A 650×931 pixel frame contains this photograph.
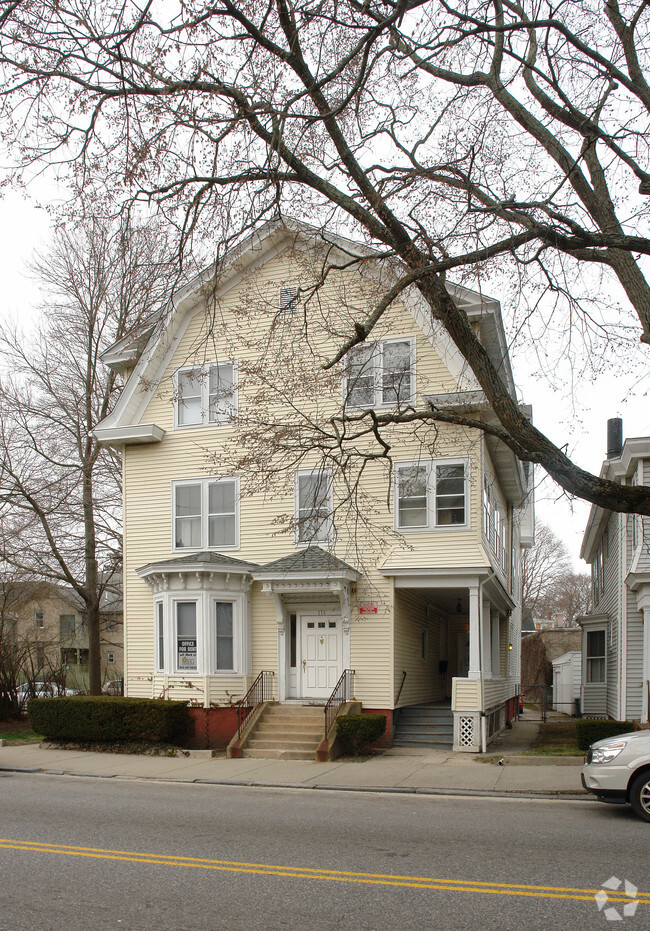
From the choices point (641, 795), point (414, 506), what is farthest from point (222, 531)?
point (641, 795)

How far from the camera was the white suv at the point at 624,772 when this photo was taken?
9.95 metres

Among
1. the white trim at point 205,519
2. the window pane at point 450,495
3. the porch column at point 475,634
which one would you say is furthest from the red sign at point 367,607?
the white trim at point 205,519

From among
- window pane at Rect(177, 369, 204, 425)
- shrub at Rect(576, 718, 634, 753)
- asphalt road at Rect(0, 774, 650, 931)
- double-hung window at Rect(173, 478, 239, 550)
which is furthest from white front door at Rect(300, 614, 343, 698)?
asphalt road at Rect(0, 774, 650, 931)

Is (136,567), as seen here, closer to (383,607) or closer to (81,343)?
(383,607)

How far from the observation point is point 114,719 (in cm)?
1808

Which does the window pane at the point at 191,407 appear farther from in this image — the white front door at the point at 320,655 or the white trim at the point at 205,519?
the white front door at the point at 320,655

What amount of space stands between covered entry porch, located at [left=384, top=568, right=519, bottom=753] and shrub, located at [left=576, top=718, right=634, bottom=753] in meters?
2.39

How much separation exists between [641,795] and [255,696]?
35.2ft

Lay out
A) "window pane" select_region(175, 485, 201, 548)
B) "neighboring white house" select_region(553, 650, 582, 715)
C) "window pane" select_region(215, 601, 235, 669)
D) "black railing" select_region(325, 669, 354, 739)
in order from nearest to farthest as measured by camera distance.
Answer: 1. "black railing" select_region(325, 669, 354, 739)
2. "window pane" select_region(215, 601, 235, 669)
3. "window pane" select_region(175, 485, 201, 548)
4. "neighboring white house" select_region(553, 650, 582, 715)

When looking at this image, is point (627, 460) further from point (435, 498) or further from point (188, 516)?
point (188, 516)

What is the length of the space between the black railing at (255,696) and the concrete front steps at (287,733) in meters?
0.35

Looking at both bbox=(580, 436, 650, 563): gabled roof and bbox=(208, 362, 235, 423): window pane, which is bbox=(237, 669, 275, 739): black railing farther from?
bbox=(580, 436, 650, 563): gabled roof

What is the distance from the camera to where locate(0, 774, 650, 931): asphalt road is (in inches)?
250

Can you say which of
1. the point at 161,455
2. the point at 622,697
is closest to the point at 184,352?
the point at 161,455
